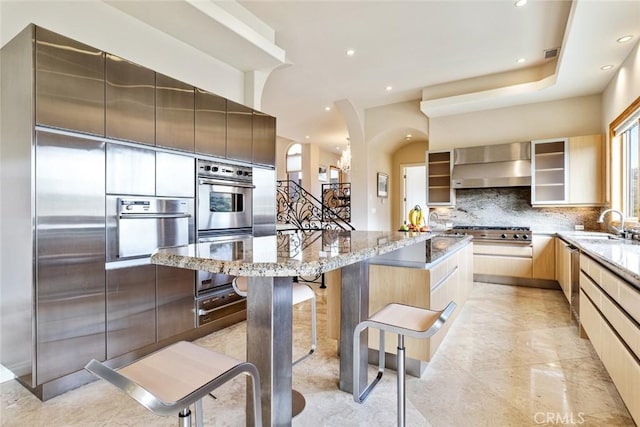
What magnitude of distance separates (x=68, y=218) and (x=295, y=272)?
6.04ft

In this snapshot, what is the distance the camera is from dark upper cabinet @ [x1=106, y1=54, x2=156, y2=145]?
7.30 feet

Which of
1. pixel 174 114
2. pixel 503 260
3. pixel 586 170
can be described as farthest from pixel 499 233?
pixel 174 114

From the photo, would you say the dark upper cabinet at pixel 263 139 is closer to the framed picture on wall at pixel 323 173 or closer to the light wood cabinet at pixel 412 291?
the light wood cabinet at pixel 412 291

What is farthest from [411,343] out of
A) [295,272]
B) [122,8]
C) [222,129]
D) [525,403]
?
[122,8]

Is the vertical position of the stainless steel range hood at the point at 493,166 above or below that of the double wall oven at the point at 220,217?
above

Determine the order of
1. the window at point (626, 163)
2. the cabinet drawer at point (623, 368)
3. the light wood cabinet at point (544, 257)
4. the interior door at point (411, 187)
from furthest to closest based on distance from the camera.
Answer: the interior door at point (411, 187) → the light wood cabinet at point (544, 257) → the window at point (626, 163) → the cabinet drawer at point (623, 368)

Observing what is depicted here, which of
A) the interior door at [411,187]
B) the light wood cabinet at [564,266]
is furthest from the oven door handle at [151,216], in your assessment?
the interior door at [411,187]

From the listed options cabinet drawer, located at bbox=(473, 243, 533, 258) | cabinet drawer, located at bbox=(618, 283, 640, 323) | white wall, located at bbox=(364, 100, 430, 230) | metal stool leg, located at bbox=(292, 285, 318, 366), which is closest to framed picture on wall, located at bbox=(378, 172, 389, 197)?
white wall, located at bbox=(364, 100, 430, 230)

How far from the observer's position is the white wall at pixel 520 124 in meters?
4.67

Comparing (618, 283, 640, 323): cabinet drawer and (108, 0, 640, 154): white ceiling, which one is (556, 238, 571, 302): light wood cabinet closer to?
(618, 283, 640, 323): cabinet drawer

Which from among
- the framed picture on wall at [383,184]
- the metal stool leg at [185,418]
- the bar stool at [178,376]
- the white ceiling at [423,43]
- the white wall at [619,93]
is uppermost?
the white ceiling at [423,43]

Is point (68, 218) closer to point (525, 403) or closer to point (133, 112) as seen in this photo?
point (133, 112)

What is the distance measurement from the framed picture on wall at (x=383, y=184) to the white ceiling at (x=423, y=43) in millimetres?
2072

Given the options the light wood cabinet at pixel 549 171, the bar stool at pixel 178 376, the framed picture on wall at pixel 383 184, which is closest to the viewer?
the bar stool at pixel 178 376
